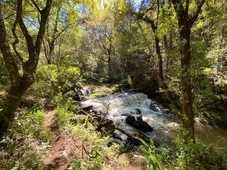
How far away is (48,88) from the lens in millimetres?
7824

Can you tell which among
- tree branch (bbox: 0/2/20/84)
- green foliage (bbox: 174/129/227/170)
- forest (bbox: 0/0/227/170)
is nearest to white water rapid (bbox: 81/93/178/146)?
forest (bbox: 0/0/227/170)

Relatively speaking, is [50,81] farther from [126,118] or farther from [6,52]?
[126,118]

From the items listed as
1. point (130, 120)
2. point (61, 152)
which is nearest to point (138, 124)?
point (130, 120)

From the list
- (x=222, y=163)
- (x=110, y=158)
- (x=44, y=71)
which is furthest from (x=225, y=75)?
(x=44, y=71)

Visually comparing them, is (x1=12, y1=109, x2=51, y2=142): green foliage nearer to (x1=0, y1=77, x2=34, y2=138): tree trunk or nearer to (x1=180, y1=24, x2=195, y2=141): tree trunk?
(x1=0, y1=77, x2=34, y2=138): tree trunk

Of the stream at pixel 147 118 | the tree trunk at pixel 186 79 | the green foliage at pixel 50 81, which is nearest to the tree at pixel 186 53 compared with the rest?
the tree trunk at pixel 186 79

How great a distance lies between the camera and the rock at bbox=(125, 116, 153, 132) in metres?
8.53

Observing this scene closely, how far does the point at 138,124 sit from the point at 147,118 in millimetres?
2022

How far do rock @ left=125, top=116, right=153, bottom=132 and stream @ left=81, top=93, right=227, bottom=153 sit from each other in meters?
0.05

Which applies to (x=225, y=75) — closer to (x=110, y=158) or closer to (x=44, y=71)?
(x=110, y=158)

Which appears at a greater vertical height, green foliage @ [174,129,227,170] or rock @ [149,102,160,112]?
rock @ [149,102,160,112]

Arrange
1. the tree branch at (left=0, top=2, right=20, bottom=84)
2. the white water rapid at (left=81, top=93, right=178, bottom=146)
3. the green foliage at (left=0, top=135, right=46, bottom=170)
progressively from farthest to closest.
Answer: the white water rapid at (left=81, top=93, right=178, bottom=146) < the tree branch at (left=0, top=2, right=20, bottom=84) < the green foliage at (left=0, top=135, right=46, bottom=170)

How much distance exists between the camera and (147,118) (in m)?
10.5

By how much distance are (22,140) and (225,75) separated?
19.2ft
